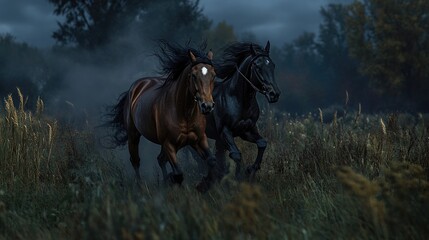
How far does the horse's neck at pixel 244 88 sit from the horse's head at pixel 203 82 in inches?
60.6

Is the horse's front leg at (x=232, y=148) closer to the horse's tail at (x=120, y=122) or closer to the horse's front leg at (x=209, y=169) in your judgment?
the horse's front leg at (x=209, y=169)

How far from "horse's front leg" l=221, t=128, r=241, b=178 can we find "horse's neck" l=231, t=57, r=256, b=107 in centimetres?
48

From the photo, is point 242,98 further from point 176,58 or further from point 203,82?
point 203,82

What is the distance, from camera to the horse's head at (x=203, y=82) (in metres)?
6.21

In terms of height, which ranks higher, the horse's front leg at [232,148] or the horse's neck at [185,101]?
the horse's neck at [185,101]

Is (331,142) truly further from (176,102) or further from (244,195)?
(244,195)

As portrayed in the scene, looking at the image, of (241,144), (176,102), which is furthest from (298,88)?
(176,102)

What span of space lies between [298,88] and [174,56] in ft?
169

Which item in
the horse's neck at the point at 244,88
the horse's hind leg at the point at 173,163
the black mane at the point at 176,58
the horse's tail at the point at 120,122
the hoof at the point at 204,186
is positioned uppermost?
the black mane at the point at 176,58

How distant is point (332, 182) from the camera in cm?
646

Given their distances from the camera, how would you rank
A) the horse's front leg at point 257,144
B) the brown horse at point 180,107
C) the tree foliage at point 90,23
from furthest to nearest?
the tree foliage at point 90,23, the horse's front leg at point 257,144, the brown horse at point 180,107

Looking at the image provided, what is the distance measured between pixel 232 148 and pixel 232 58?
1458 mm

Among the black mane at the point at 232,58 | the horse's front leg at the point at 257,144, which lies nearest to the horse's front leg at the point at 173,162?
the horse's front leg at the point at 257,144

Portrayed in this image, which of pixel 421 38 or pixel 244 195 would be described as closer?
pixel 244 195
